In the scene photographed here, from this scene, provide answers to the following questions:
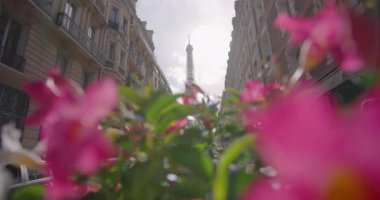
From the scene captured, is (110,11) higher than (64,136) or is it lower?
higher

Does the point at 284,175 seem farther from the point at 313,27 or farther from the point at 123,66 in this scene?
the point at 123,66

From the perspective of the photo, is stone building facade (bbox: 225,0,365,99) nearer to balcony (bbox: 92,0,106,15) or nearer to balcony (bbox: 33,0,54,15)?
balcony (bbox: 33,0,54,15)

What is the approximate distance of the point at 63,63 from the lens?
11961mm

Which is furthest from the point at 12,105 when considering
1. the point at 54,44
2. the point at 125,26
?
the point at 125,26

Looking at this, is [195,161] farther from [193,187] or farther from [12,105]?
[12,105]

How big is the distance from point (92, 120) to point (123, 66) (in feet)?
60.1

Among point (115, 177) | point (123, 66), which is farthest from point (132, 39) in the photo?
point (115, 177)

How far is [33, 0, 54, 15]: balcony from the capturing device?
10.0 metres

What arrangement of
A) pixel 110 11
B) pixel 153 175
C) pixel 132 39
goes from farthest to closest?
pixel 132 39
pixel 110 11
pixel 153 175

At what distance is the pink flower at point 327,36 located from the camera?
0.41 metres

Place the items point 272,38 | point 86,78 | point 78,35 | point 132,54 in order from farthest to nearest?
point 132,54
point 86,78
point 78,35
point 272,38

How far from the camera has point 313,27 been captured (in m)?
0.48

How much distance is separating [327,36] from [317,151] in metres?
0.28

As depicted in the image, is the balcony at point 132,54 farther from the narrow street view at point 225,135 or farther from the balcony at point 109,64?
the narrow street view at point 225,135
